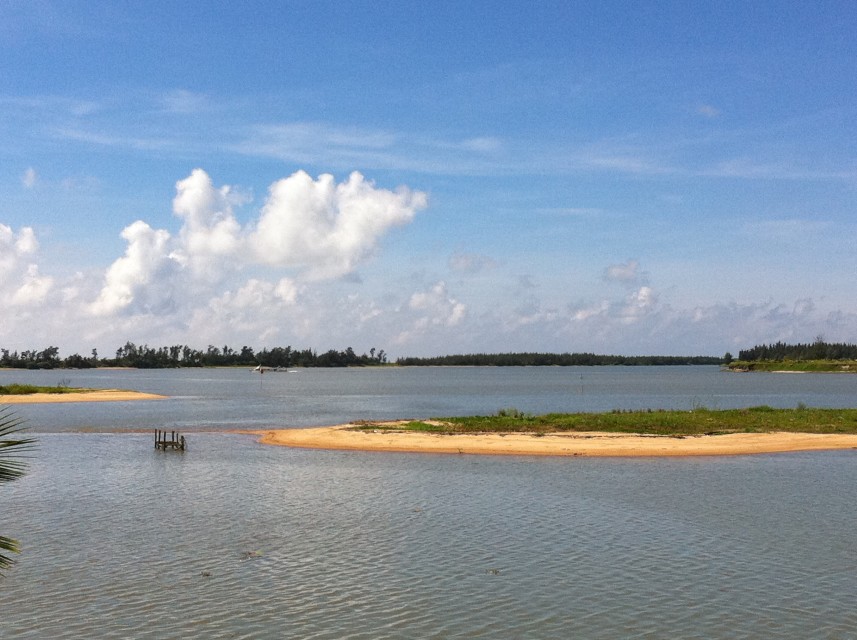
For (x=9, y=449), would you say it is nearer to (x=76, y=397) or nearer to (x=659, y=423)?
(x=659, y=423)

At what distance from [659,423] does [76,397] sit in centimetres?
10258

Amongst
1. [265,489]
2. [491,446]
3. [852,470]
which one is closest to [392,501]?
[265,489]

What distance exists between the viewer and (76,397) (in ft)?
426

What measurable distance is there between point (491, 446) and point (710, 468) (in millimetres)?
15674

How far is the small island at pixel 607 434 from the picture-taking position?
177 ft

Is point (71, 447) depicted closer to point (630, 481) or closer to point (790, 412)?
point (630, 481)

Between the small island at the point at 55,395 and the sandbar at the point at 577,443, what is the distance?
77.8 m

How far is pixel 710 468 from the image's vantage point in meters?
45.5

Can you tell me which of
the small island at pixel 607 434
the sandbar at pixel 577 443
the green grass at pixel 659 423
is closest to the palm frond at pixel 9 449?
the sandbar at pixel 577 443

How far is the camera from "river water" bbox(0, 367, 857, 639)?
19609mm

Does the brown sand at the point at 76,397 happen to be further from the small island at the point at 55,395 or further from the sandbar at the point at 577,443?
the sandbar at the point at 577,443

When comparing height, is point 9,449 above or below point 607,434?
above

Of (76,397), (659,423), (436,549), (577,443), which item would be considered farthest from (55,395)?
(436,549)

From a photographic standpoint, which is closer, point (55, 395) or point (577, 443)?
point (577, 443)
